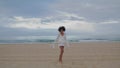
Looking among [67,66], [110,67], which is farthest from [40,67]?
[110,67]

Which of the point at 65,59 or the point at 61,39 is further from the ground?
the point at 61,39

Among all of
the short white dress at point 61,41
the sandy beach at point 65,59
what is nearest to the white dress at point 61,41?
the short white dress at point 61,41

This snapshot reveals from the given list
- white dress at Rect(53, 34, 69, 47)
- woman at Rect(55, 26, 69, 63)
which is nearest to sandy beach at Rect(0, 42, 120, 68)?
woman at Rect(55, 26, 69, 63)

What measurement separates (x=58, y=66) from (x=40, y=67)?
0.82 metres

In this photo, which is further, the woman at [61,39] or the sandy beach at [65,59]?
the woman at [61,39]

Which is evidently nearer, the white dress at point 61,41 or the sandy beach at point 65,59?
the sandy beach at point 65,59

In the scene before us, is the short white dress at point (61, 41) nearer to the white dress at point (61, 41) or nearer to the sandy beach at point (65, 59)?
the white dress at point (61, 41)

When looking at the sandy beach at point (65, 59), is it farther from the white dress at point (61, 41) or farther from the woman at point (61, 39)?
the white dress at point (61, 41)

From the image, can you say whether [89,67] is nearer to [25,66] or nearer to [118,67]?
[118,67]

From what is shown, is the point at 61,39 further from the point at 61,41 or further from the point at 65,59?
the point at 65,59

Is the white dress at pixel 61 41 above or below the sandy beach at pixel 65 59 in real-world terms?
above

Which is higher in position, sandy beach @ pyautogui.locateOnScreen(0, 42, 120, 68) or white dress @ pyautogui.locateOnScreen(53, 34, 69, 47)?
white dress @ pyautogui.locateOnScreen(53, 34, 69, 47)

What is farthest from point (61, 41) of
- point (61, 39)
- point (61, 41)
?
point (61, 39)

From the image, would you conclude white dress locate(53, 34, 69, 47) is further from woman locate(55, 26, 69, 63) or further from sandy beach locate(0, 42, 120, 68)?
sandy beach locate(0, 42, 120, 68)
